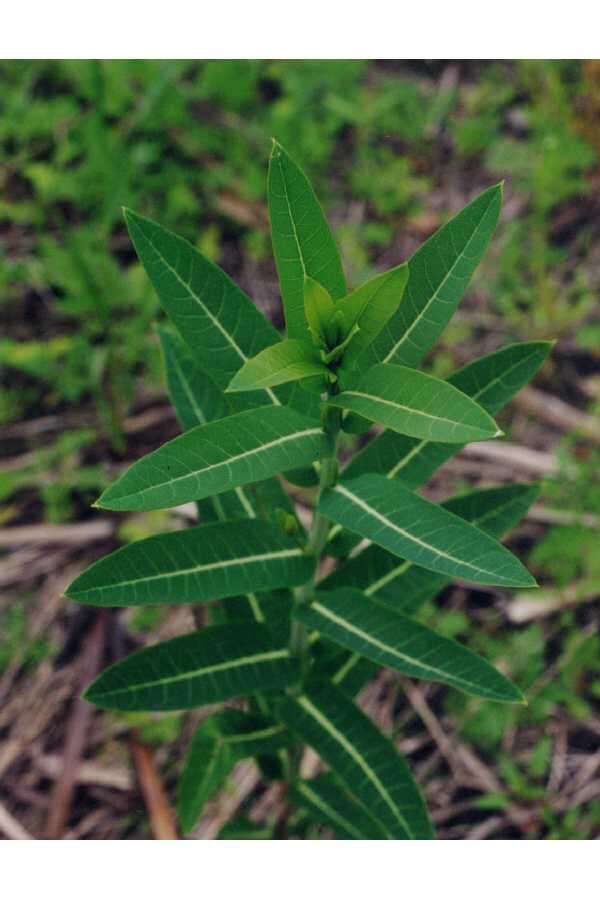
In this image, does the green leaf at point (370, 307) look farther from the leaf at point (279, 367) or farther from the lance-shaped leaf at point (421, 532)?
the lance-shaped leaf at point (421, 532)

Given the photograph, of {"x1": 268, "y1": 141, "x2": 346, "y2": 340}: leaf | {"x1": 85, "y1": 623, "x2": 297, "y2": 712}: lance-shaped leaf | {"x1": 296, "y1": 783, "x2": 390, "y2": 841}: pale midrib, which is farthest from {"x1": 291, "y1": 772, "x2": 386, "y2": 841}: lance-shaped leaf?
{"x1": 268, "y1": 141, "x2": 346, "y2": 340}: leaf

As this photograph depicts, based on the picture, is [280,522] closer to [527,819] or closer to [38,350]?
[527,819]

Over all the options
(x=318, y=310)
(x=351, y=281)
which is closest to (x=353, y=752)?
(x=318, y=310)

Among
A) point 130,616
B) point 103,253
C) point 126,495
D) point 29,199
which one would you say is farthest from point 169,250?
point 29,199

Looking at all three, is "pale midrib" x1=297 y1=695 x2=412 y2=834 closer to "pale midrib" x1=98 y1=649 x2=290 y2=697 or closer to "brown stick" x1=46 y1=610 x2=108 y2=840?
"pale midrib" x1=98 y1=649 x2=290 y2=697

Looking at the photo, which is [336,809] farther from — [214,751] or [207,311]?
[207,311]

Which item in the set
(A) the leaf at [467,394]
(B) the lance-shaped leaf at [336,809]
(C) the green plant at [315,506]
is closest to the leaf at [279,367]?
(C) the green plant at [315,506]
